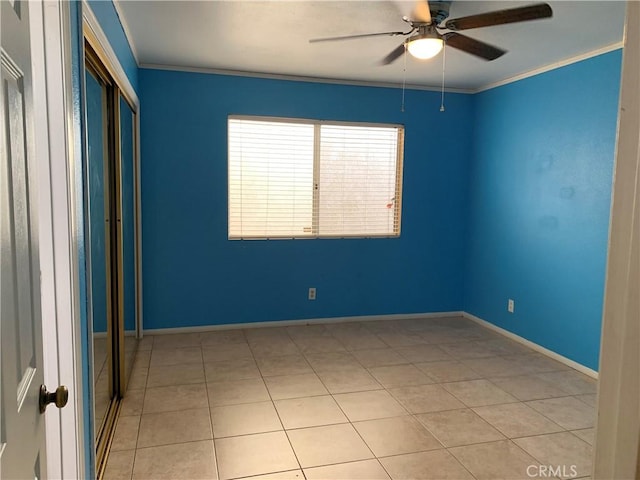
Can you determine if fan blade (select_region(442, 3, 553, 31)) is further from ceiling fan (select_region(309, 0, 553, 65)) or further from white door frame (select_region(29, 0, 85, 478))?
white door frame (select_region(29, 0, 85, 478))

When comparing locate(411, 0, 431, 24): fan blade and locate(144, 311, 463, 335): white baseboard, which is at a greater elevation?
locate(411, 0, 431, 24): fan blade

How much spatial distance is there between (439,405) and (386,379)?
0.49 meters

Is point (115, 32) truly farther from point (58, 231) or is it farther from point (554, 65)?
point (554, 65)

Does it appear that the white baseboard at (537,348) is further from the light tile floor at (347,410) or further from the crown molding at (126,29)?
the crown molding at (126,29)

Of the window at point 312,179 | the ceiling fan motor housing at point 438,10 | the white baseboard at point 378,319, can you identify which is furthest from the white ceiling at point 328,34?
the white baseboard at point 378,319

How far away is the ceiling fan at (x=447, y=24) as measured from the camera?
218cm

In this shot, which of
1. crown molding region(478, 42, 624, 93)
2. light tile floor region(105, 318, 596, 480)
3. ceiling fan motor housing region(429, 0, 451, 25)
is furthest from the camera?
crown molding region(478, 42, 624, 93)

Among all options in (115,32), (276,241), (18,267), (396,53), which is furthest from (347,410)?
(115,32)

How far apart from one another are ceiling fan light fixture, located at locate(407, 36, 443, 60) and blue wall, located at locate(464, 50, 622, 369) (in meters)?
1.53

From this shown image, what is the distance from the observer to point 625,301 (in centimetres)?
51

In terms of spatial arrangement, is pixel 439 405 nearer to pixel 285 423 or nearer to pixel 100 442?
pixel 285 423

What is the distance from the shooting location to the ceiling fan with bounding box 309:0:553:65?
85.7 inches

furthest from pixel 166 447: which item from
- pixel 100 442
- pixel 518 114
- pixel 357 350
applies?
pixel 518 114

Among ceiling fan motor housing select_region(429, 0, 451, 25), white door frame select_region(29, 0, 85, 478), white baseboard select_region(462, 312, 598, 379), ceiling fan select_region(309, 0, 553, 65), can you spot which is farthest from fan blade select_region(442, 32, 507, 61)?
white baseboard select_region(462, 312, 598, 379)
